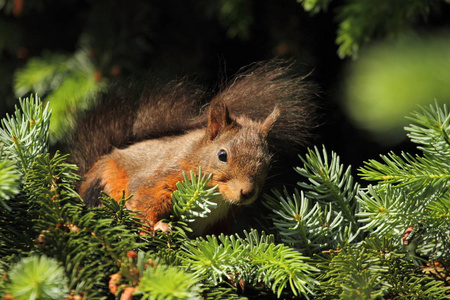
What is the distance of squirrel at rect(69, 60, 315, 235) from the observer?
1.18m

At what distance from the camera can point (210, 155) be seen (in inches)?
48.0

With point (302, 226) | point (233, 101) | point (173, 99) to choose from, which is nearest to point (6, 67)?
point (173, 99)

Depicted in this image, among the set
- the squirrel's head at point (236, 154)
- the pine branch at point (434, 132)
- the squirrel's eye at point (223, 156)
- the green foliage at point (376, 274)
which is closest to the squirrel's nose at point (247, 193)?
the squirrel's head at point (236, 154)

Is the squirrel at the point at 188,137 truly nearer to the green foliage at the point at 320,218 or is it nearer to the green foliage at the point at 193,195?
the green foliage at the point at 193,195

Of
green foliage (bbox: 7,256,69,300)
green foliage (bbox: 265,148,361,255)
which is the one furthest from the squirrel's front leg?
green foliage (bbox: 7,256,69,300)

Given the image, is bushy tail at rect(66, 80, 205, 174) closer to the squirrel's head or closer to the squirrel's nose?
the squirrel's head

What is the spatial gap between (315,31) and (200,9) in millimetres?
422

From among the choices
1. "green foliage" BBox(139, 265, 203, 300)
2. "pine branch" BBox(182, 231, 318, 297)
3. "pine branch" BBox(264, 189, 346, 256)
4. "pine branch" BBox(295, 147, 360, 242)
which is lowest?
"green foliage" BBox(139, 265, 203, 300)

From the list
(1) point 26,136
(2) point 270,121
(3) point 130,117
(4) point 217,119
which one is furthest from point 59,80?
(1) point 26,136

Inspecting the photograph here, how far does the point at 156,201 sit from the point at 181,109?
1.07 ft

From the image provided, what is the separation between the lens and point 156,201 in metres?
1.15

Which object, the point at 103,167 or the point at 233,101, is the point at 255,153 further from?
the point at 103,167

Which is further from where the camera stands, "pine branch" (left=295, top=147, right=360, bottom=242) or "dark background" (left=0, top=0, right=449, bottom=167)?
"dark background" (left=0, top=0, right=449, bottom=167)

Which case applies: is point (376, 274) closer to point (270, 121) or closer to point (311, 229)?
point (311, 229)
